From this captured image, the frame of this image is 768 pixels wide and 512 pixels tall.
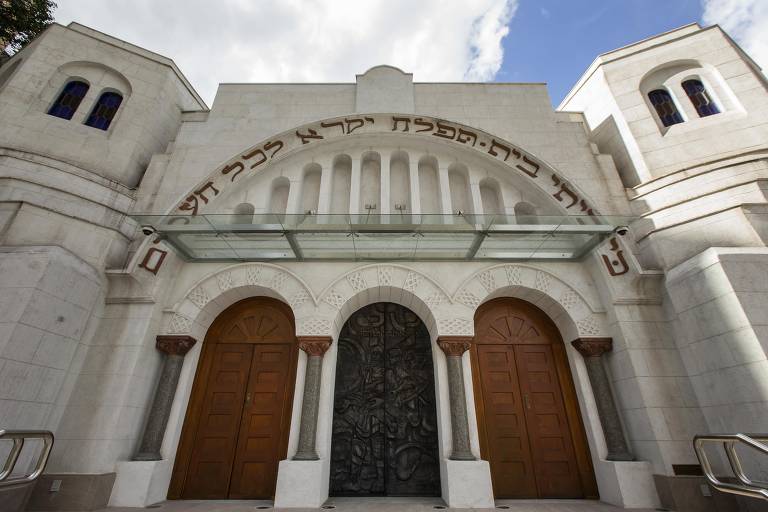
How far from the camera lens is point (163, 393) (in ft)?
18.4

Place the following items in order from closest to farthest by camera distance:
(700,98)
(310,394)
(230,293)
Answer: (310,394) → (230,293) → (700,98)

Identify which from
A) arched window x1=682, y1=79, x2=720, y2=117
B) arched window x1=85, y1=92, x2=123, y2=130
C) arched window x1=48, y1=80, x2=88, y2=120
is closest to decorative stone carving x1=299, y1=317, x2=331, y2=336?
arched window x1=85, y1=92, x2=123, y2=130

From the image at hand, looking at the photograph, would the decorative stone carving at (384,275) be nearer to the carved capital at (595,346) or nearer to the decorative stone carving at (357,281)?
the decorative stone carving at (357,281)

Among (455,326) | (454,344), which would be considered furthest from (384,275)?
(454,344)

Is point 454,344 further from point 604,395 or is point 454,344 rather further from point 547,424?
point 604,395

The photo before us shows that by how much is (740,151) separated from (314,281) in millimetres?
8236

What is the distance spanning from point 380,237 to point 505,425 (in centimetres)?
408

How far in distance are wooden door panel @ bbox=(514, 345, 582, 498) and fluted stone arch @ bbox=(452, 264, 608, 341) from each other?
78 centimetres

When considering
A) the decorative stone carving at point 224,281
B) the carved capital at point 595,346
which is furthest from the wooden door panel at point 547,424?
the decorative stone carving at point 224,281

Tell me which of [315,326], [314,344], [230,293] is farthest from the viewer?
[230,293]

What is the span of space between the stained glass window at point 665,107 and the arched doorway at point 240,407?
910 centimetres

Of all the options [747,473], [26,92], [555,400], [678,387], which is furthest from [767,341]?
[26,92]

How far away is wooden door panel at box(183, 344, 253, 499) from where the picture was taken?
18.0 feet

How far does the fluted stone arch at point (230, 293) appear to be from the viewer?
605cm
